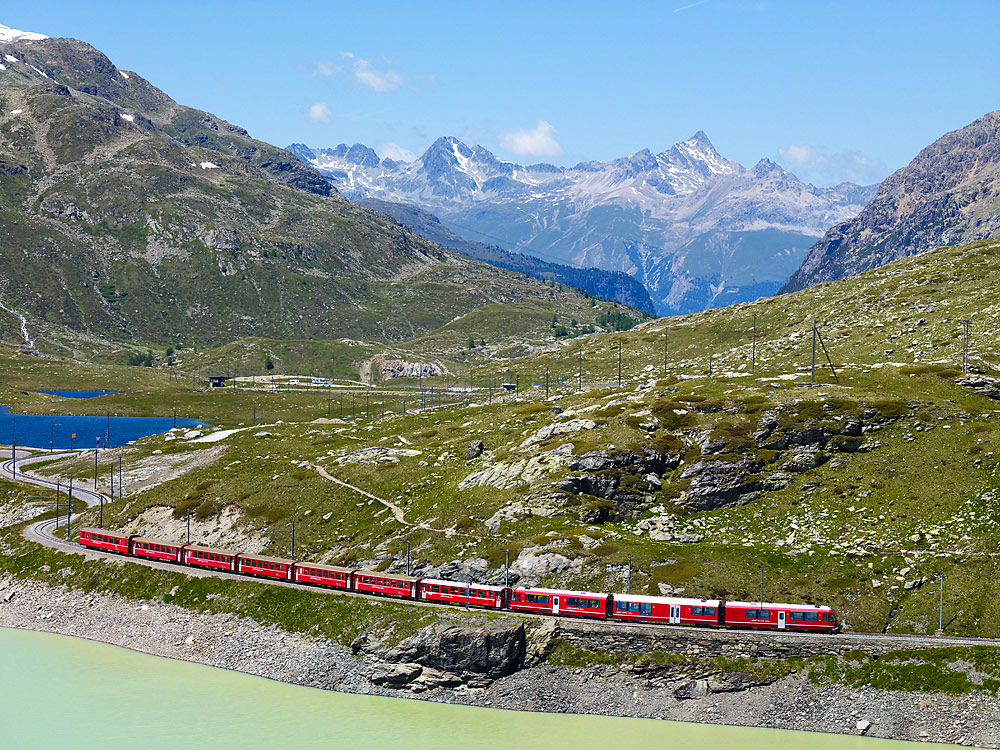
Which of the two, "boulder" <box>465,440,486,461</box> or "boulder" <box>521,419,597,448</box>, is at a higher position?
"boulder" <box>521,419,597,448</box>

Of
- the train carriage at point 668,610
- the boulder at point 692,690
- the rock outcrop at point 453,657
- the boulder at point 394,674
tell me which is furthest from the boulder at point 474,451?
the boulder at point 692,690

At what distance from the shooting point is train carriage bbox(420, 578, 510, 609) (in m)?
107

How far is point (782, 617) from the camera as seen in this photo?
3861 inches

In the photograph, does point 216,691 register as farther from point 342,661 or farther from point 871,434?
point 871,434

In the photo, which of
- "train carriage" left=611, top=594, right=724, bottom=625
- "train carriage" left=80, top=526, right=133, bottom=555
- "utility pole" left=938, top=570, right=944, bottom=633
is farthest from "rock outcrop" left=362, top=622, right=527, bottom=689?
"train carriage" left=80, top=526, right=133, bottom=555

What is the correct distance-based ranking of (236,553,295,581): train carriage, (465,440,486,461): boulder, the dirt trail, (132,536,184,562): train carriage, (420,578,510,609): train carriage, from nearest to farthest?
(420,578,510,609): train carriage < (236,553,295,581): train carriage < the dirt trail < (132,536,184,562): train carriage < (465,440,486,461): boulder

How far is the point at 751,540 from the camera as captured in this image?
119812mm

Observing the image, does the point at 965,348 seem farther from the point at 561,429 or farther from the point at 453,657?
the point at 453,657

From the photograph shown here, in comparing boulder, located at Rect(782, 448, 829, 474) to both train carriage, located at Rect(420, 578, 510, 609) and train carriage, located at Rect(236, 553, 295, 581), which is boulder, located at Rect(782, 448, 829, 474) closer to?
train carriage, located at Rect(420, 578, 510, 609)

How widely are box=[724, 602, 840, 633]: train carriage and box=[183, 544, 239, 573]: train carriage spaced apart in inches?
2739

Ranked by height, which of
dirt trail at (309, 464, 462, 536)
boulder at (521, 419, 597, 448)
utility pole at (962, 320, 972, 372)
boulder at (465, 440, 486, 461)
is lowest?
dirt trail at (309, 464, 462, 536)

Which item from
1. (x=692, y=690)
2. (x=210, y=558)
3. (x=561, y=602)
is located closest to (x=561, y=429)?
(x=561, y=602)

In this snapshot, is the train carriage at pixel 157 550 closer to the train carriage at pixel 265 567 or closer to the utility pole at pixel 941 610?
the train carriage at pixel 265 567

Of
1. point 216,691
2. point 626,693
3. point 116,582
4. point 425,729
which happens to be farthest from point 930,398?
point 116,582
